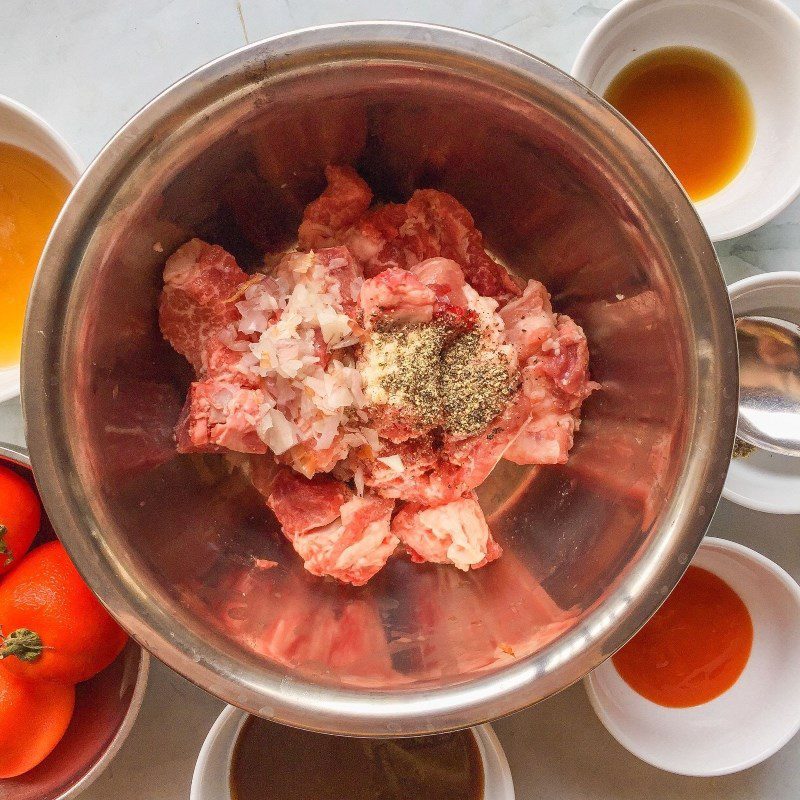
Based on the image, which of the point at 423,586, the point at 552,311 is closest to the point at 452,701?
the point at 423,586

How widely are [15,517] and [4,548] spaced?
79mm

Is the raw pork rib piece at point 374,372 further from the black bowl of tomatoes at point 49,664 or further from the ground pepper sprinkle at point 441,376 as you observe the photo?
the black bowl of tomatoes at point 49,664

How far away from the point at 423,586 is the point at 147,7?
5.76 ft

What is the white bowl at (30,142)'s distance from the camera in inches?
77.0

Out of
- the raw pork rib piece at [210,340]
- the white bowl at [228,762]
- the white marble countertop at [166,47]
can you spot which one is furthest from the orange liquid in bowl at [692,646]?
the raw pork rib piece at [210,340]

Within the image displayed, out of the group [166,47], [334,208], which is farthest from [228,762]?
[166,47]

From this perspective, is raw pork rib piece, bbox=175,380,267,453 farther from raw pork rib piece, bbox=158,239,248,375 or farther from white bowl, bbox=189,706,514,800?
white bowl, bbox=189,706,514,800

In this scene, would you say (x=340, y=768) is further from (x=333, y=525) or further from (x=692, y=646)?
(x=692, y=646)

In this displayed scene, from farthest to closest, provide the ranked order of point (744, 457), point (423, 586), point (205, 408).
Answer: point (744, 457) → point (423, 586) → point (205, 408)

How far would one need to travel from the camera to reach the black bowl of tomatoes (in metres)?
1.88

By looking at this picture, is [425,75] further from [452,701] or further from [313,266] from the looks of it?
[452,701]

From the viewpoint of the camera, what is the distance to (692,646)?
2.31 metres

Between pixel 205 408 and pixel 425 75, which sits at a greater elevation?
pixel 425 75

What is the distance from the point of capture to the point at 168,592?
1663mm
